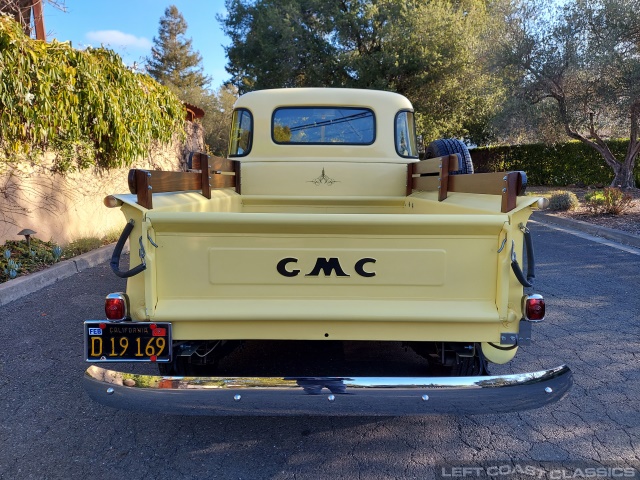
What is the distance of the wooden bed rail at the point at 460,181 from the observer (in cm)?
218

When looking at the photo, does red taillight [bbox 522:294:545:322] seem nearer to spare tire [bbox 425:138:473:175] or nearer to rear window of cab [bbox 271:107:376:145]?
spare tire [bbox 425:138:473:175]

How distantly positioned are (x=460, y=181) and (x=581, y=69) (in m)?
11.9

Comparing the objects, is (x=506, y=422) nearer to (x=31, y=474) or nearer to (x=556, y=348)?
(x=556, y=348)

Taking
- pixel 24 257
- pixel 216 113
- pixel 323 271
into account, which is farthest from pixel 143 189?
pixel 216 113

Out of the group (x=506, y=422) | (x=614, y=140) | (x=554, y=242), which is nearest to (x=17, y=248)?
(x=506, y=422)

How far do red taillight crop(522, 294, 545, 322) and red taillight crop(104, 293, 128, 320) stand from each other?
74.3 inches

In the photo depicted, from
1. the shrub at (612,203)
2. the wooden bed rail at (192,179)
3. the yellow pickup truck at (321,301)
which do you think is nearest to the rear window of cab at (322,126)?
the wooden bed rail at (192,179)

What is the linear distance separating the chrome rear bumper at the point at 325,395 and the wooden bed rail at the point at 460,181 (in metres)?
0.84

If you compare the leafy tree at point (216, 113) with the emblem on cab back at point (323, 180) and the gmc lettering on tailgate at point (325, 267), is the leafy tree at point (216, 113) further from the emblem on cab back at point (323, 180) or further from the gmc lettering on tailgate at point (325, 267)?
the gmc lettering on tailgate at point (325, 267)

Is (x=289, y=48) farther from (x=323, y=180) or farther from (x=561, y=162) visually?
(x=323, y=180)

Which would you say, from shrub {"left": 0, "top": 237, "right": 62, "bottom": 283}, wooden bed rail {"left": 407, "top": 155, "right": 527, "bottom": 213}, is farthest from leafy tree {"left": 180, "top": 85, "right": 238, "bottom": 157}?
wooden bed rail {"left": 407, "top": 155, "right": 527, "bottom": 213}

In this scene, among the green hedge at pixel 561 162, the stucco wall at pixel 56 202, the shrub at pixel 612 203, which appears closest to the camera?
the stucco wall at pixel 56 202

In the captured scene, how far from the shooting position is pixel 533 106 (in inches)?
555

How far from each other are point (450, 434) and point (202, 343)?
1.48m
